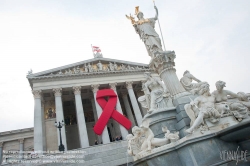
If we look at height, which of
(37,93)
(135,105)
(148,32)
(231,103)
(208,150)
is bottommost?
(208,150)

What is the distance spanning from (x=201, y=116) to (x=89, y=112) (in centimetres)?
2957

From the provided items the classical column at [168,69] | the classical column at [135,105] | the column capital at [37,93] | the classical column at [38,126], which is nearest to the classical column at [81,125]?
the classical column at [38,126]

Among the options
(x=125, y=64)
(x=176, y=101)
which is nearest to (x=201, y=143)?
(x=176, y=101)

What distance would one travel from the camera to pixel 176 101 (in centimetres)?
671

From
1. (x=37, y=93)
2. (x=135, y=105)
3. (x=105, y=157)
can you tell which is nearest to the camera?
(x=105, y=157)

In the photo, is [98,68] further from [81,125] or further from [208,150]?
[208,150]

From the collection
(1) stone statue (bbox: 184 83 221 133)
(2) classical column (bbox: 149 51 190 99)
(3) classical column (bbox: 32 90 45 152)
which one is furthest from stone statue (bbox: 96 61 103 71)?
(1) stone statue (bbox: 184 83 221 133)

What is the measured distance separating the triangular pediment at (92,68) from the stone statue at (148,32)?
1833cm

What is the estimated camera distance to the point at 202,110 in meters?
4.72

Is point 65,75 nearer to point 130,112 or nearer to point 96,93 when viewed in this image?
point 96,93

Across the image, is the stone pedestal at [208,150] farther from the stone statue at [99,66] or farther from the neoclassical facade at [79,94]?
the stone statue at [99,66]

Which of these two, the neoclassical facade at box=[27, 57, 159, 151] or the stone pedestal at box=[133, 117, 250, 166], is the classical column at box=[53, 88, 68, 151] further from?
the stone pedestal at box=[133, 117, 250, 166]

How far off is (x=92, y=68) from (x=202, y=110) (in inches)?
971

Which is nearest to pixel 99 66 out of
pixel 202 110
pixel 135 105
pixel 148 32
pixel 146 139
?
pixel 135 105
